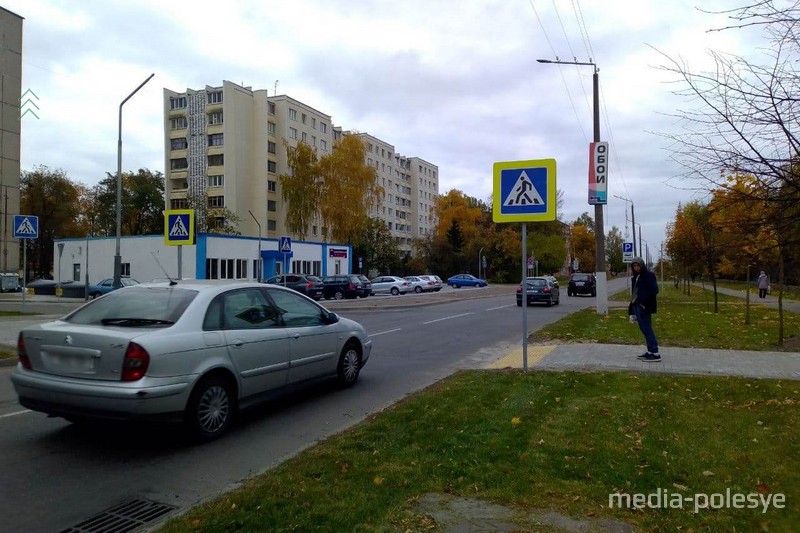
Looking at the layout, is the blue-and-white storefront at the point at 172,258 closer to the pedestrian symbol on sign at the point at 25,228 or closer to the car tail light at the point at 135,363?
the pedestrian symbol on sign at the point at 25,228

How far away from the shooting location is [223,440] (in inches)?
215

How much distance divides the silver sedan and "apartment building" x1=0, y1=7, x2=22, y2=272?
171ft

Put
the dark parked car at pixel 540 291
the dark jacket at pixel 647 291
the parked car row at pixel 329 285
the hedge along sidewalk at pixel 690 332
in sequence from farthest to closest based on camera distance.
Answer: the parked car row at pixel 329 285, the dark parked car at pixel 540 291, the hedge along sidewalk at pixel 690 332, the dark jacket at pixel 647 291

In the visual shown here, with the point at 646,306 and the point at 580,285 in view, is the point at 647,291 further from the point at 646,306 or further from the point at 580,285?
the point at 580,285

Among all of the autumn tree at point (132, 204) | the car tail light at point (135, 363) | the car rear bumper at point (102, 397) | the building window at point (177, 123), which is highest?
the building window at point (177, 123)

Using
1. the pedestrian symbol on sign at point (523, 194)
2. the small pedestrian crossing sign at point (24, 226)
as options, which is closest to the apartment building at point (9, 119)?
the small pedestrian crossing sign at point (24, 226)

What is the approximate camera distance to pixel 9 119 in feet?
158

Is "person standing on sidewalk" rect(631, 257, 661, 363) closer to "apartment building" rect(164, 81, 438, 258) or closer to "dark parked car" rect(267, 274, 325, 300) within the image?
"dark parked car" rect(267, 274, 325, 300)

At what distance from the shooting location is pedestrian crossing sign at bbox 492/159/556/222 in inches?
309

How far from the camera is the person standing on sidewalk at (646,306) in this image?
9219mm

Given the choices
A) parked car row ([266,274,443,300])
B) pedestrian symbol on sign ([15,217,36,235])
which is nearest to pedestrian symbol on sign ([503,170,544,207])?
pedestrian symbol on sign ([15,217,36,235])

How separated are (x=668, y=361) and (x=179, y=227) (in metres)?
12.3

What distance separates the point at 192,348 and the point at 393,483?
95.7 inches

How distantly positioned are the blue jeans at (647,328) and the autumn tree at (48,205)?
70.6 meters
